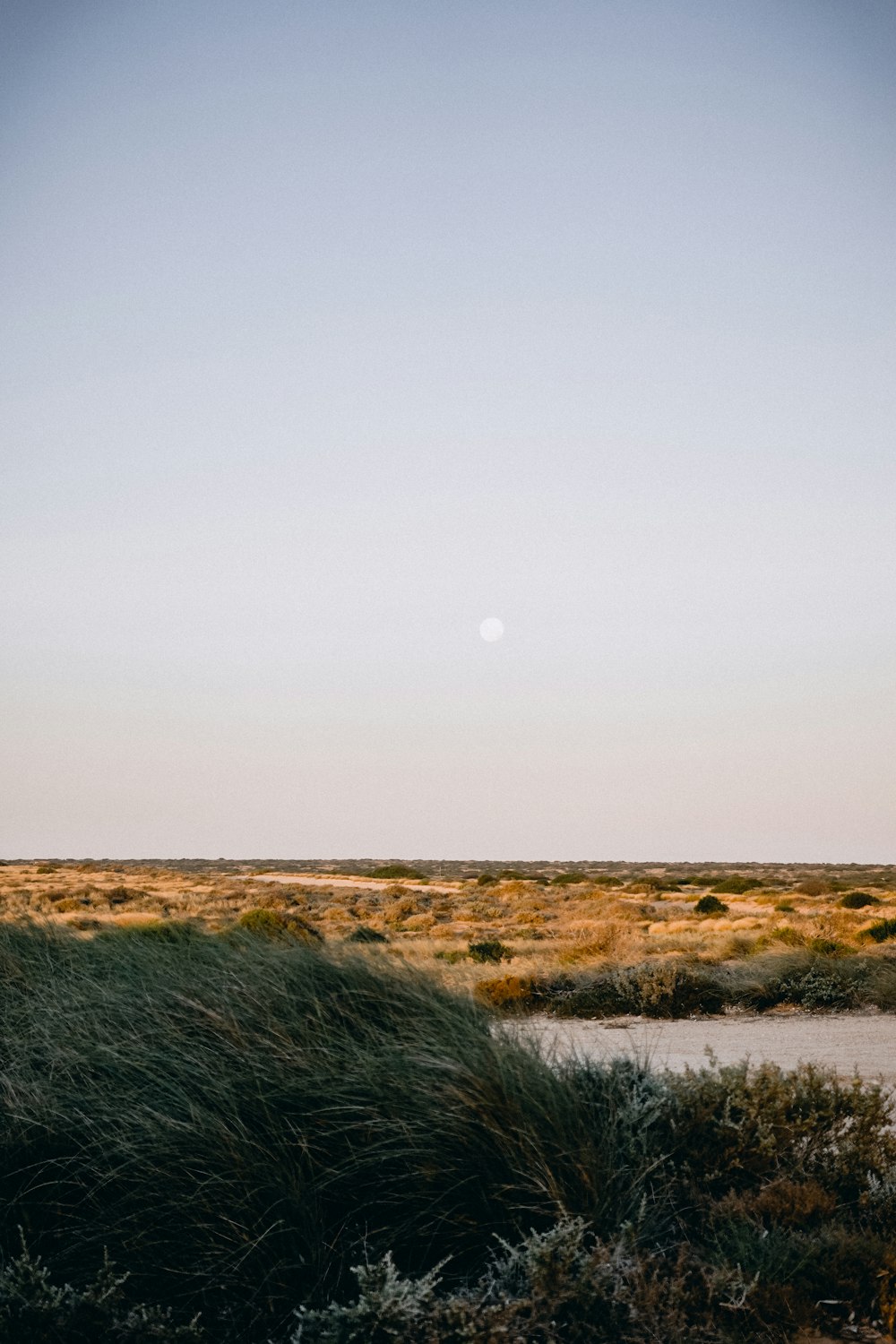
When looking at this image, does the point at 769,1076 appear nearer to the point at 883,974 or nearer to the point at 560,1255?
the point at 560,1255

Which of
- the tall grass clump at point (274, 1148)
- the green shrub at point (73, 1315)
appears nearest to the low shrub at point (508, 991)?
the tall grass clump at point (274, 1148)

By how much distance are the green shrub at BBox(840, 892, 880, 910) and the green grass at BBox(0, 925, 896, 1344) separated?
4014cm

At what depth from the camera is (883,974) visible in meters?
17.4

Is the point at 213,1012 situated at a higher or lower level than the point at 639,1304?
higher

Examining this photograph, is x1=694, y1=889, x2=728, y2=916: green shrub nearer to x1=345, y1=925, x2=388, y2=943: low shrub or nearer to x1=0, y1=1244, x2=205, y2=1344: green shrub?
x1=345, y1=925, x2=388, y2=943: low shrub

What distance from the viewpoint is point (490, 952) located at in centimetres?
2372

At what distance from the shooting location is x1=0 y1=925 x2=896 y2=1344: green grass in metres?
4.02

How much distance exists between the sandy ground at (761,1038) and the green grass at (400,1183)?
16.6 ft

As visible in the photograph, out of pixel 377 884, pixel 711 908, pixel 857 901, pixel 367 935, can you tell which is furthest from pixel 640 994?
pixel 377 884

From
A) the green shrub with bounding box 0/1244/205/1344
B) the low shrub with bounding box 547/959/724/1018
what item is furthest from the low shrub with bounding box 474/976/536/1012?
the green shrub with bounding box 0/1244/205/1344

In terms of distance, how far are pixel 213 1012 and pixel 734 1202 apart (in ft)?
9.33

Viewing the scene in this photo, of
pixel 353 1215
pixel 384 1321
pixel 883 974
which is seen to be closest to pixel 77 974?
pixel 353 1215

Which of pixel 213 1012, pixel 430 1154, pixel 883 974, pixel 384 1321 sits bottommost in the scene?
pixel 883 974

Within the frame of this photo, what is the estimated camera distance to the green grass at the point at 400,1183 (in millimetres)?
4020
